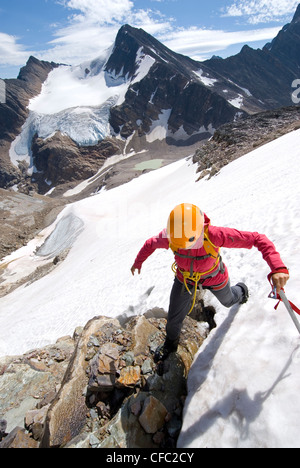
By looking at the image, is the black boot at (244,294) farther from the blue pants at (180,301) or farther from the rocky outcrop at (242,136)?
the rocky outcrop at (242,136)

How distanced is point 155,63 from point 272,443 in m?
187

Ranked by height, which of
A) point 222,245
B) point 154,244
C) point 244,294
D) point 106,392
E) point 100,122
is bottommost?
point 106,392

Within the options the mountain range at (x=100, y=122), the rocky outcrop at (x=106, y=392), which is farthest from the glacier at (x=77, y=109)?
the rocky outcrop at (x=106, y=392)

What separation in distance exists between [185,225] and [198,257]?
2.46 ft

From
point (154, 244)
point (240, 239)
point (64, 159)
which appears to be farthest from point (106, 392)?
point (64, 159)

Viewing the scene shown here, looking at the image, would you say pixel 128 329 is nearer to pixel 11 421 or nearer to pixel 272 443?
pixel 11 421

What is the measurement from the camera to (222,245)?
4.14 m

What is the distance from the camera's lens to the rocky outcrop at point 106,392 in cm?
396

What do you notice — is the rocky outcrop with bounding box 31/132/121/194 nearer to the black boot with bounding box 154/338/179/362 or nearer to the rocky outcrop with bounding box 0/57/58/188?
the rocky outcrop with bounding box 0/57/58/188

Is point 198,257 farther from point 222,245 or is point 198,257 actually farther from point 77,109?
point 77,109

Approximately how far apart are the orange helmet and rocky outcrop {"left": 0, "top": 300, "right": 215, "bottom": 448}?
2.45 m

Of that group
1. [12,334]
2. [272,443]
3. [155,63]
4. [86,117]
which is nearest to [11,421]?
[272,443]

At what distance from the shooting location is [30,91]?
169 metres

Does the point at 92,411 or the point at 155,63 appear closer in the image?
the point at 92,411
